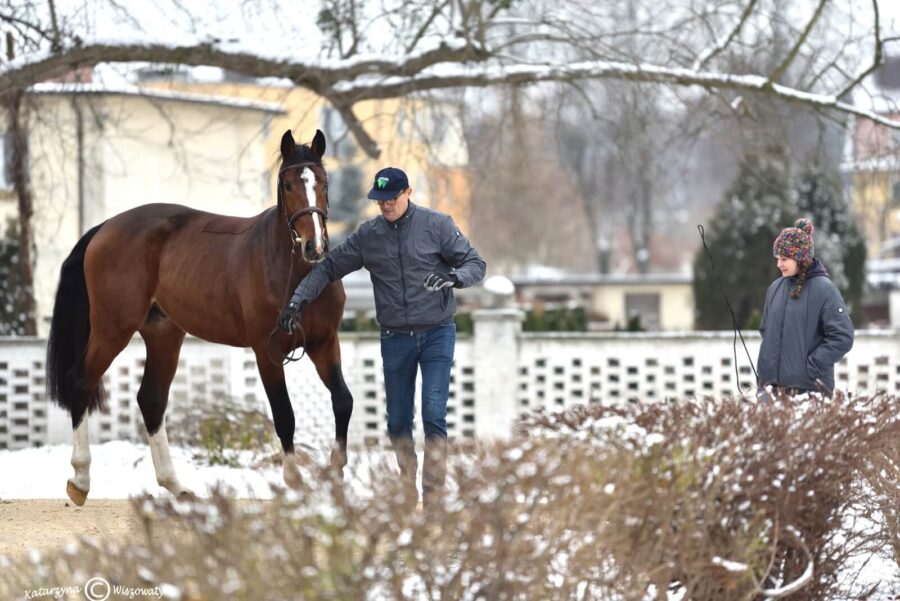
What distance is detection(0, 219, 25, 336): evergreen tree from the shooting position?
15695mm

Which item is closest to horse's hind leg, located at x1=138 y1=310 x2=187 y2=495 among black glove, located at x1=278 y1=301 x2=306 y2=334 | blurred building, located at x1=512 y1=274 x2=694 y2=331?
black glove, located at x1=278 y1=301 x2=306 y2=334

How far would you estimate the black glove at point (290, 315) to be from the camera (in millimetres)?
6914

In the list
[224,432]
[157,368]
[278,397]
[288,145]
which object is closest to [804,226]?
[288,145]

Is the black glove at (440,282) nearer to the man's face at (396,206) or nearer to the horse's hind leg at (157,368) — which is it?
the man's face at (396,206)

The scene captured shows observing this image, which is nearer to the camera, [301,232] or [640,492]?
[640,492]

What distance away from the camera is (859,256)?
80.9 feet

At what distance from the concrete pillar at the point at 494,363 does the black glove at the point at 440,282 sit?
6.91 metres

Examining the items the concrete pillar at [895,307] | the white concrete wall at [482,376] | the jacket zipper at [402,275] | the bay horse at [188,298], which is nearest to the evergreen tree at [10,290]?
the white concrete wall at [482,376]

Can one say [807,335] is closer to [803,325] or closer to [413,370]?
[803,325]

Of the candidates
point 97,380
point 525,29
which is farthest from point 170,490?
point 525,29

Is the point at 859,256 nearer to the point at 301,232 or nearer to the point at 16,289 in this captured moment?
the point at 16,289

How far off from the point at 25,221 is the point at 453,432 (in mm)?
5461

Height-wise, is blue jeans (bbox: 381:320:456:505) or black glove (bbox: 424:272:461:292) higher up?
black glove (bbox: 424:272:461:292)

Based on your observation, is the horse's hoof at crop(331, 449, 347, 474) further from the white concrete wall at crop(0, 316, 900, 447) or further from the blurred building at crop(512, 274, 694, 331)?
the blurred building at crop(512, 274, 694, 331)
